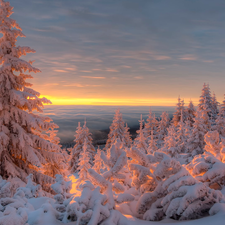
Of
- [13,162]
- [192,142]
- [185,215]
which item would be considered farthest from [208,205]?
[192,142]

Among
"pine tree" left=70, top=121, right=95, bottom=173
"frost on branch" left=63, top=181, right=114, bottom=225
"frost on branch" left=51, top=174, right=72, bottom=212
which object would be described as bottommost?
"pine tree" left=70, top=121, right=95, bottom=173

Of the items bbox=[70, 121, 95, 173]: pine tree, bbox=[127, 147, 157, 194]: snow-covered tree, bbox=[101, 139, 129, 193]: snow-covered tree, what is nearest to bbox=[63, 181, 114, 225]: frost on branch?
bbox=[101, 139, 129, 193]: snow-covered tree

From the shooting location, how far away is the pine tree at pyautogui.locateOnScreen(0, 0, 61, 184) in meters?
9.70

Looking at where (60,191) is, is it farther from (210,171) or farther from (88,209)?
(210,171)

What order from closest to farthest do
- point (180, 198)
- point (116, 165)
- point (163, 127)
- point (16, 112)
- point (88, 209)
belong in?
1. point (88, 209)
2. point (180, 198)
3. point (116, 165)
4. point (16, 112)
5. point (163, 127)

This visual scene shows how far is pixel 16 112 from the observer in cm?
998

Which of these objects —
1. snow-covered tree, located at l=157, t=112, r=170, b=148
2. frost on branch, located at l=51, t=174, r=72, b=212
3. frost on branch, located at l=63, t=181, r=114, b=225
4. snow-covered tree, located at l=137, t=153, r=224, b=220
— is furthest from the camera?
snow-covered tree, located at l=157, t=112, r=170, b=148

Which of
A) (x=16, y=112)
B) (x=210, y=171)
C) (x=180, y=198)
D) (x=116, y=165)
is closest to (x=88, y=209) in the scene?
(x=116, y=165)

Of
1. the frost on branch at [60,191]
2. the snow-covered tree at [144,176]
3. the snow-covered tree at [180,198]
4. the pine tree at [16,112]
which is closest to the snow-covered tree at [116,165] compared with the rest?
the snow-covered tree at [144,176]

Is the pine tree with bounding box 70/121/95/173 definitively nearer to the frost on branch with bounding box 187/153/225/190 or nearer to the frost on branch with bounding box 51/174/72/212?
the frost on branch with bounding box 51/174/72/212

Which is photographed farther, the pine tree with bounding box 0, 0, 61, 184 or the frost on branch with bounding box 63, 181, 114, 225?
the pine tree with bounding box 0, 0, 61, 184

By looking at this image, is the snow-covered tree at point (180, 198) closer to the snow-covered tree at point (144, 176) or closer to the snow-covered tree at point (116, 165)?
the snow-covered tree at point (144, 176)

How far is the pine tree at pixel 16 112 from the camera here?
970cm

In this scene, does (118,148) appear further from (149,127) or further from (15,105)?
(149,127)
